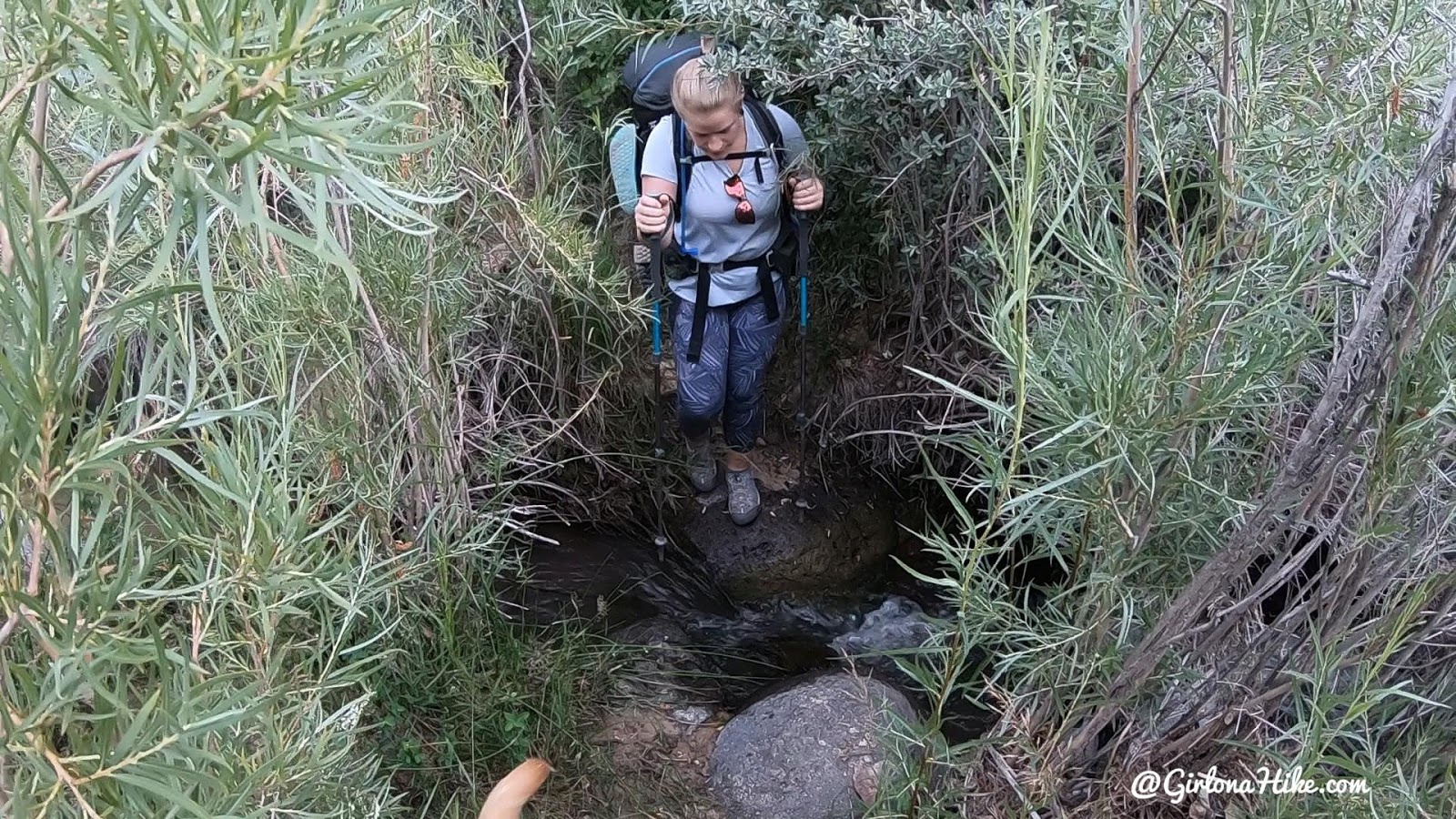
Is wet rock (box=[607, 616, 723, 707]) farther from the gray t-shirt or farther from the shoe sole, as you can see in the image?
the gray t-shirt

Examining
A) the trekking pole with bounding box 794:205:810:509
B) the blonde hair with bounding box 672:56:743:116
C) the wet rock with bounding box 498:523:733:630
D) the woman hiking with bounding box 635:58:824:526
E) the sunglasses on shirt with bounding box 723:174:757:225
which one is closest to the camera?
the blonde hair with bounding box 672:56:743:116

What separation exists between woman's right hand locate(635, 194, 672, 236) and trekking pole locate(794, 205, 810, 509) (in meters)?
0.46

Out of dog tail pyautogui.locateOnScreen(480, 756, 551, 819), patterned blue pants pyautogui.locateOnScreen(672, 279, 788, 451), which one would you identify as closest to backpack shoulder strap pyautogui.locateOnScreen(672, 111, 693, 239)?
patterned blue pants pyautogui.locateOnScreen(672, 279, 788, 451)

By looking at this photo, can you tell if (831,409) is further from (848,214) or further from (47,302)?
(47,302)

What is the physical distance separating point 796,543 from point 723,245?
1.21m

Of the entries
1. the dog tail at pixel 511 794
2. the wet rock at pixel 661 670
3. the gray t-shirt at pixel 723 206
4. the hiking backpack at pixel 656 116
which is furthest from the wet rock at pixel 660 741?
the dog tail at pixel 511 794

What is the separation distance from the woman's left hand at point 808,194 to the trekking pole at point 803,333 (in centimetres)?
11

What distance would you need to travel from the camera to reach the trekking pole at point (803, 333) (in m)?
3.12

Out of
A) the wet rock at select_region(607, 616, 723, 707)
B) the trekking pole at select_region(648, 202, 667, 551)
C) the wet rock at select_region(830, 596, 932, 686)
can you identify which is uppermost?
the trekking pole at select_region(648, 202, 667, 551)

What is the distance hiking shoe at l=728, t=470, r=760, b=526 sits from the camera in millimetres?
3723

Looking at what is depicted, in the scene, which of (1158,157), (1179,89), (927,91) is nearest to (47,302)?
(1158,157)

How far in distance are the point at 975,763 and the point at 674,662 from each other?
54.5 inches

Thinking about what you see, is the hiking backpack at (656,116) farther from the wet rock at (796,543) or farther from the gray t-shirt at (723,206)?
the wet rock at (796,543)

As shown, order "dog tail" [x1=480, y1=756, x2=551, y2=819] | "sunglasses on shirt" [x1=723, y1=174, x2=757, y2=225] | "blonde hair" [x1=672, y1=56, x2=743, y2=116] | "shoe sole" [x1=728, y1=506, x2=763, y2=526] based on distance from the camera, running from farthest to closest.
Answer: "shoe sole" [x1=728, y1=506, x2=763, y2=526] → "sunglasses on shirt" [x1=723, y1=174, x2=757, y2=225] → "blonde hair" [x1=672, y1=56, x2=743, y2=116] → "dog tail" [x1=480, y1=756, x2=551, y2=819]
